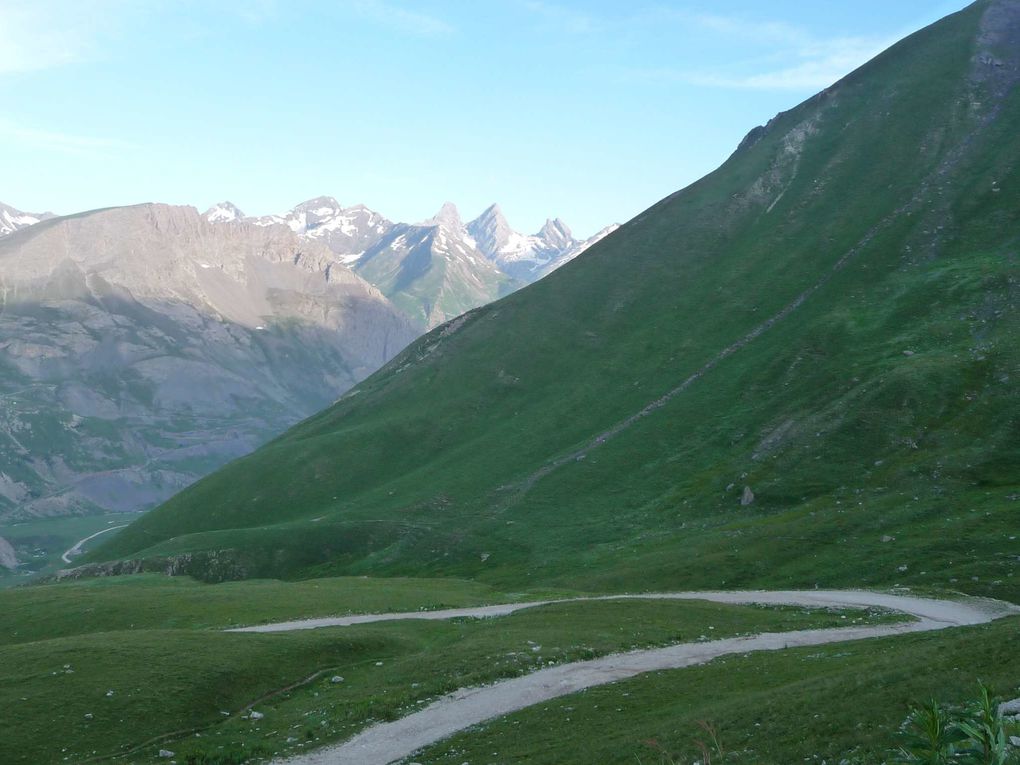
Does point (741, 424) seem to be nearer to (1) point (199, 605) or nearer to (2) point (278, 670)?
(1) point (199, 605)

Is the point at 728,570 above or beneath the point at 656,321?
beneath

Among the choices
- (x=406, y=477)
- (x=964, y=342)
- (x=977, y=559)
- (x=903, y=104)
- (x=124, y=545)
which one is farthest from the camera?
(x=903, y=104)

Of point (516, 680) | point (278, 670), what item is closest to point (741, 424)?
point (516, 680)

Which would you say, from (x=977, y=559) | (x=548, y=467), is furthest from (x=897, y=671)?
(x=548, y=467)

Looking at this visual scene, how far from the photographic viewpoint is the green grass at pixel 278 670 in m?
39.9

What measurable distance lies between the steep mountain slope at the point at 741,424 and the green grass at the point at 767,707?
33.4 metres

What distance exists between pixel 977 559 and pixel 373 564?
265ft

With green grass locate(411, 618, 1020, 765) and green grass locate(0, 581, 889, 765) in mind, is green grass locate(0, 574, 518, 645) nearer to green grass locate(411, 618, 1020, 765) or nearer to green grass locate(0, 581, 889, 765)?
green grass locate(0, 581, 889, 765)

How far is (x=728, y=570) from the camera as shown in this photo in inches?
3103

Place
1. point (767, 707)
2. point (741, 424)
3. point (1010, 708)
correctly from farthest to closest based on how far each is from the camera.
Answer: point (741, 424)
point (767, 707)
point (1010, 708)

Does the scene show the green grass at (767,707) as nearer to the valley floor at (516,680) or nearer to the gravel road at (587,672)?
the valley floor at (516,680)

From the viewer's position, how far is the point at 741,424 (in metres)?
126

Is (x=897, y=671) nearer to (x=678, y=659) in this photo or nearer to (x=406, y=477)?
(x=678, y=659)

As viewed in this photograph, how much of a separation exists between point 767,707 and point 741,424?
99949 mm
